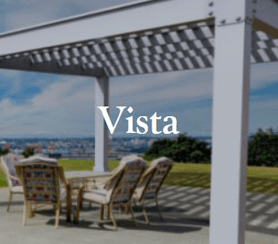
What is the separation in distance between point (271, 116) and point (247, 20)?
43.8 feet

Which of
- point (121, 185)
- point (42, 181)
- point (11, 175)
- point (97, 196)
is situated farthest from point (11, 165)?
point (121, 185)

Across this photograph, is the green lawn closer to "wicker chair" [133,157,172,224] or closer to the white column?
the white column

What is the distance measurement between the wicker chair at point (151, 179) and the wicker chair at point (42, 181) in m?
1.16

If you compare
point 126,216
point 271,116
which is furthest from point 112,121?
point 271,116

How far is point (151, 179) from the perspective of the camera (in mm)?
6117

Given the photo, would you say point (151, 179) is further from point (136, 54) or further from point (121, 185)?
point (136, 54)

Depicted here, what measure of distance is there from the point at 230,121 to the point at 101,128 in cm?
764

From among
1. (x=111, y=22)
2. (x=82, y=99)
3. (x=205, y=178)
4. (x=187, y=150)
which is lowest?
(x=205, y=178)

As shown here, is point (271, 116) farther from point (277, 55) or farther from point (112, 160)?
point (277, 55)

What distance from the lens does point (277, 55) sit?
8711 mm

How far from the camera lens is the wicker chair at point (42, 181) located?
5.77 m

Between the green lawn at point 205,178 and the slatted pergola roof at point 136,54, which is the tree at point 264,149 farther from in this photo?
the slatted pergola roof at point 136,54

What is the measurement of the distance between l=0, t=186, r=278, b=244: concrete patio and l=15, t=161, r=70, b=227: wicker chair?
34 centimetres

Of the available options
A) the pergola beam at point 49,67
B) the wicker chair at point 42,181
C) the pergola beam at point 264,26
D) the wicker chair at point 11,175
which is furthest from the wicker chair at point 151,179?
the pergola beam at point 49,67
